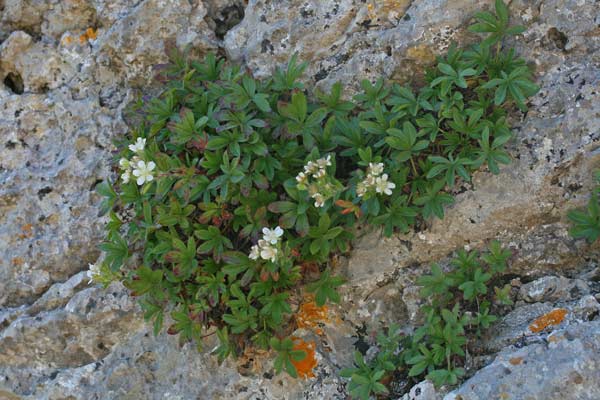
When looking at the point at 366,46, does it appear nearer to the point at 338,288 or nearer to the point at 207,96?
the point at 207,96

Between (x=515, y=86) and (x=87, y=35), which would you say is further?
(x=87, y=35)

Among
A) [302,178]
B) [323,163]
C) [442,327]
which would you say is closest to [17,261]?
[302,178]

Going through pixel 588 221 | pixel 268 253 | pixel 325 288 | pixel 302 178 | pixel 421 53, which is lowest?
pixel 325 288

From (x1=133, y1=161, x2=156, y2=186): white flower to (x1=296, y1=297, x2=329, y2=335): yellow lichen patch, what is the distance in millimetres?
1148

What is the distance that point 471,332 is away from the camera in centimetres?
361

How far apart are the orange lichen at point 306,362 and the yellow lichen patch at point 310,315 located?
0.12 metres

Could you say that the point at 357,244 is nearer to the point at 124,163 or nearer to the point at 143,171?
the point at 143,171

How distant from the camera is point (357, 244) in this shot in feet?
13.3

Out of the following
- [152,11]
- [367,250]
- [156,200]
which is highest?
[152,11]

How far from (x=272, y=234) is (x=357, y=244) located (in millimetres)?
658

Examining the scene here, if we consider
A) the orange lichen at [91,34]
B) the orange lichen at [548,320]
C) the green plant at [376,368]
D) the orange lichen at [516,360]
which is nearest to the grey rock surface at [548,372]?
the orange lichen at [516,360]

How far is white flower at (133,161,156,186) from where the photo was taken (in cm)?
371

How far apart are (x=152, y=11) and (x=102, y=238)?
1.53m

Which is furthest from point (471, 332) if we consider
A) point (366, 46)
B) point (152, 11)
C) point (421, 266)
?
point (152, 11)
